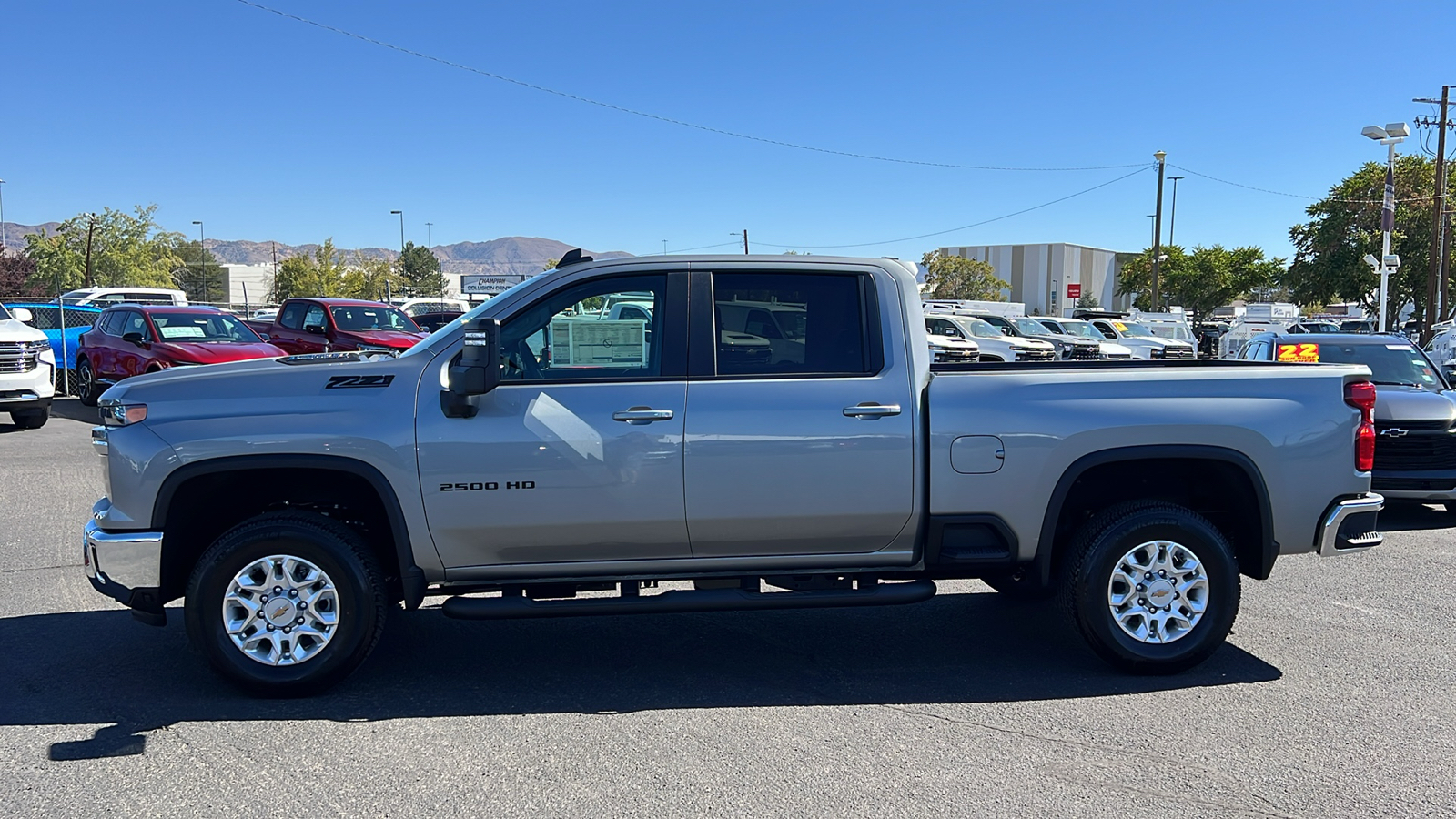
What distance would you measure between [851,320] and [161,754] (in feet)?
10.9

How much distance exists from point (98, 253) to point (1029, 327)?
6055cm

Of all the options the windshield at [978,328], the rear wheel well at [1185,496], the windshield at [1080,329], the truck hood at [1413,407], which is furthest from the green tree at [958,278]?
the rear wheel well at [1185,496]

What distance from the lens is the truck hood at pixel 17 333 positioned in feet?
43.8

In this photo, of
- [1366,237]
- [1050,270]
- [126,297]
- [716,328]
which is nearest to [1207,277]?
[1366,237]

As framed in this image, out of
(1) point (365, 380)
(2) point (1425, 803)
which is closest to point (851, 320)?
(1) point (365, 380)

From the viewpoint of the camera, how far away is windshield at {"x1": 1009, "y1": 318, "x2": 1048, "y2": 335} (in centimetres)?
3100

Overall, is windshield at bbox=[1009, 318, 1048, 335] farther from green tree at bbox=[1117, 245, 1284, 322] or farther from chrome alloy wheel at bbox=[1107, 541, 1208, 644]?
green tree at bbox=[1117, 245, 1284, 322]

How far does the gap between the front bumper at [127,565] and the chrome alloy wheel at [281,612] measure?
1.13ft

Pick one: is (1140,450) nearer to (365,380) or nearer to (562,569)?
(562,569)

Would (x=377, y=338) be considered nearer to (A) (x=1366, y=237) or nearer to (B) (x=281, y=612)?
(B) (x=281, y=612)

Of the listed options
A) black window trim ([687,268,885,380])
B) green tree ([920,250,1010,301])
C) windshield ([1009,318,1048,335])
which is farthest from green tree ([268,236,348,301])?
black window trim ([687,268,885,380])

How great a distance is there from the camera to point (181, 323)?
1609 centimetres

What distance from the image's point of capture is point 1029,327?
3153 centimetres

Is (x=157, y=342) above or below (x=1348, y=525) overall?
above
